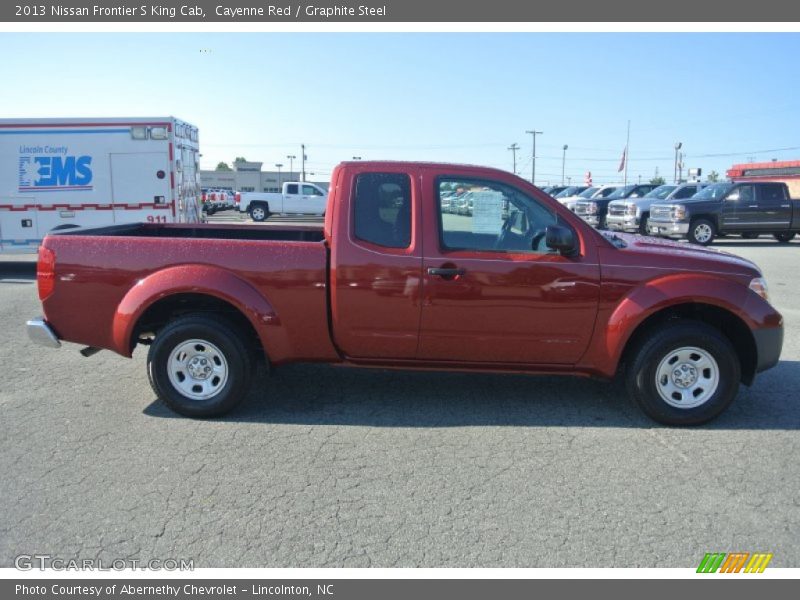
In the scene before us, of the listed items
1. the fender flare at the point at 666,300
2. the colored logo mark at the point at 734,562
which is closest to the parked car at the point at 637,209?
the fender flare at the point at 666,300

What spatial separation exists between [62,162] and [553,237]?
12148 millimetres

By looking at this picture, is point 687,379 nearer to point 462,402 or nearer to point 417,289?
point 462,402

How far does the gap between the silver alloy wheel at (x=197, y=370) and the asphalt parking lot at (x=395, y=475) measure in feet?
0.79

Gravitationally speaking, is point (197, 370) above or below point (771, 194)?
below

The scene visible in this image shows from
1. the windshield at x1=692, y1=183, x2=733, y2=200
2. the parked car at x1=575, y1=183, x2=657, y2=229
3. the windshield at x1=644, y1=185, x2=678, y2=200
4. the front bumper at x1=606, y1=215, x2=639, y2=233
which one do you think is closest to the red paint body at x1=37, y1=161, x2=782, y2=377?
the windshield at x1=692, y1=183, x2=733, y2=200

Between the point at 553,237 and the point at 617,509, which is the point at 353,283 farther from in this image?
the point at 617,509

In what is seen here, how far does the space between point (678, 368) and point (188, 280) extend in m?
3.71

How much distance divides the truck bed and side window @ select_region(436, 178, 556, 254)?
991 mm

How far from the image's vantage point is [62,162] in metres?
13.1

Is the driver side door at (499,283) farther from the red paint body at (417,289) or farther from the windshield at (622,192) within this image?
the windshield at (622,192)

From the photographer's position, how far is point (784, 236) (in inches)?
823

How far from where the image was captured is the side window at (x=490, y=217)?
4699 mm

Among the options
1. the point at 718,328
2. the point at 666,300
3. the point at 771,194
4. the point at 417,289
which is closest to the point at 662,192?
the point at 771,194

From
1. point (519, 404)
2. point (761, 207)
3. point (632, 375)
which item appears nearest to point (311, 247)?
point (519, 404)
